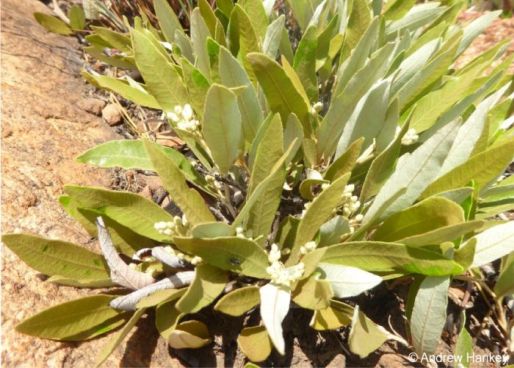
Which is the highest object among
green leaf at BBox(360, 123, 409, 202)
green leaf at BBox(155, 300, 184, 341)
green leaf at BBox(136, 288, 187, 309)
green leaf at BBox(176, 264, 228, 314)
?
green leaf at BBox(360, 123, 409, 202)

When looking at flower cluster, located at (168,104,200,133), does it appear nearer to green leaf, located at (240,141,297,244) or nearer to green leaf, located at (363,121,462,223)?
green leaf, located at (240,141,297,244)

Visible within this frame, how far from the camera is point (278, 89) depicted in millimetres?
1165

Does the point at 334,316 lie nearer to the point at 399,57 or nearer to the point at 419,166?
the point at 419,166

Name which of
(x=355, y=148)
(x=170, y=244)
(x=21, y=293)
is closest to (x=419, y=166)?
(x=355, y=148)

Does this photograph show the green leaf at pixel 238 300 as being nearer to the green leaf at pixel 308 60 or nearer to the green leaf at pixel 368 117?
the green leaf at pixel 368 117

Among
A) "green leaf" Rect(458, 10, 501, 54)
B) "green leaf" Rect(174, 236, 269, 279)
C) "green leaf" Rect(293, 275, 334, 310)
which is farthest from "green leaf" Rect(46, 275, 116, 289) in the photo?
"green leaf" Rect(458, 10, 501, 54)

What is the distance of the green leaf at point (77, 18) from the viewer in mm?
2016

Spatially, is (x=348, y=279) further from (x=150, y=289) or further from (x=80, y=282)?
(x=80, y=282)

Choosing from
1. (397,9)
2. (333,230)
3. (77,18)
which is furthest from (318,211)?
(77,18)

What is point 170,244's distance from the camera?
1.19 meters

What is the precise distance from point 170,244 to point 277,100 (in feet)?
1.57

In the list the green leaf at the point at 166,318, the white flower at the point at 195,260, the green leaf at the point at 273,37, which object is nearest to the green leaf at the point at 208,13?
the green leaf at the point at 273,37

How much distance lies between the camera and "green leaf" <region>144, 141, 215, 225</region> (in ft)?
3.39

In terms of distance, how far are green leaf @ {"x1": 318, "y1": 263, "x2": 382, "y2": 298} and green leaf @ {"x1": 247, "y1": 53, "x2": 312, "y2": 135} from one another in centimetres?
45
